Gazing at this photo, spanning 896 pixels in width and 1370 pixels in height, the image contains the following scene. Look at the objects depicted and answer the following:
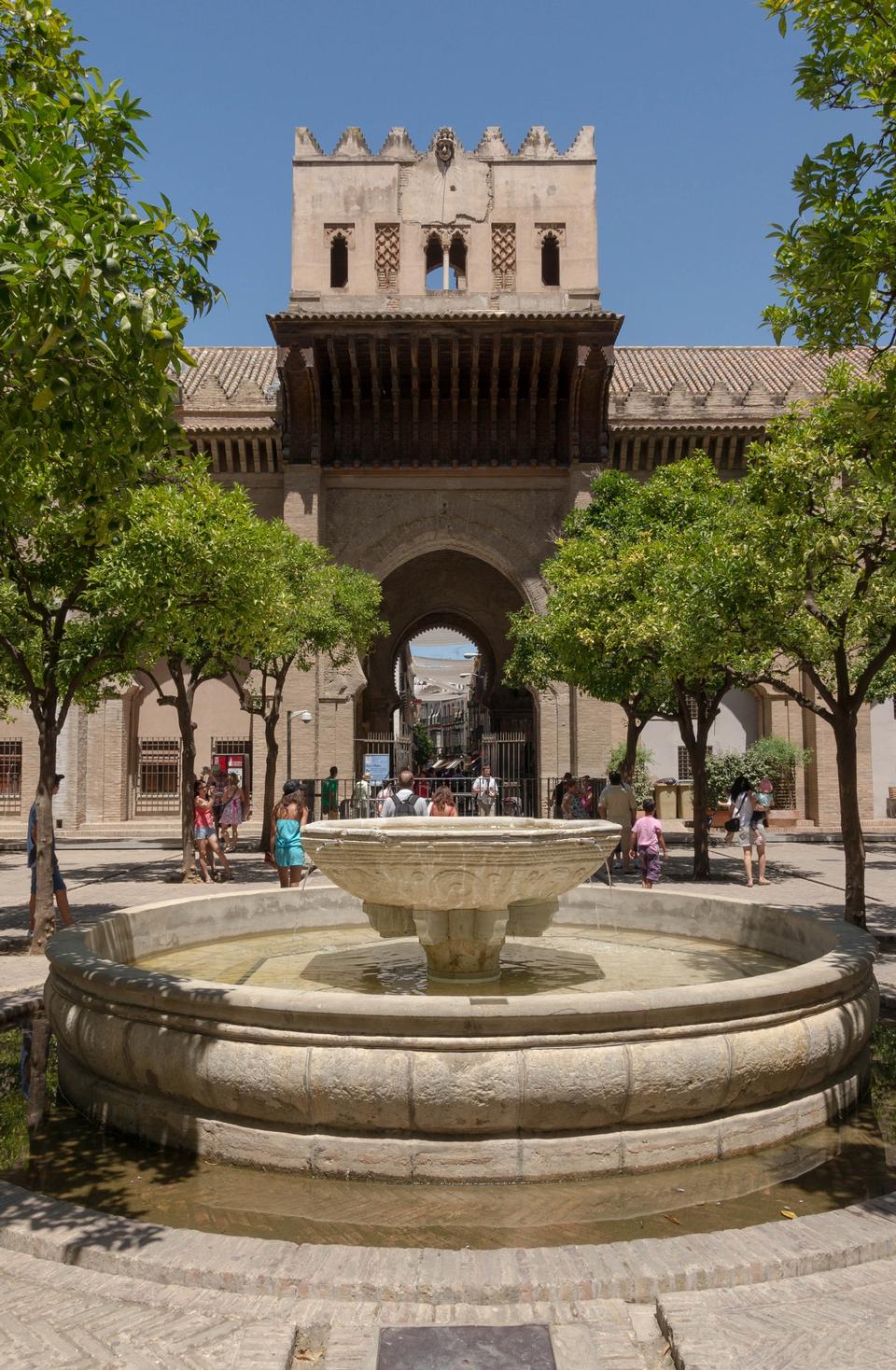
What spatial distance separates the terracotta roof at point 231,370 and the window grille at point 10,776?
966cm

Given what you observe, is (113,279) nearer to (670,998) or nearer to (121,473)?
(121,473)

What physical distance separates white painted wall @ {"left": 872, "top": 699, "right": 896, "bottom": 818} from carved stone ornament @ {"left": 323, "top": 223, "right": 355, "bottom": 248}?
17.7 meters

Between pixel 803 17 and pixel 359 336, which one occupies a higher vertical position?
pixel 359 336

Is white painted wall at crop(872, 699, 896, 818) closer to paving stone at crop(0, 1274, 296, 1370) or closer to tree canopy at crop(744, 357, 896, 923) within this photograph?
tree canopy at crop(744, 357, 896, 923)

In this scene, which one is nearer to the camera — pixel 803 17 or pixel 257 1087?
pixel 257 1087

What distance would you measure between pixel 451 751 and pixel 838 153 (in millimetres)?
65285

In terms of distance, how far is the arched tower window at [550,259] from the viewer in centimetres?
2741

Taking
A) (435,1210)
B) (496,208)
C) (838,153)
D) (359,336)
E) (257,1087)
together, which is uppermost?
(496,208)

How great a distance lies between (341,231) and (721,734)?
1589 centimetres

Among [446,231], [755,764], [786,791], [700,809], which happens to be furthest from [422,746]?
[700,809]

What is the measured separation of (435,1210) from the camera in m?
3.75

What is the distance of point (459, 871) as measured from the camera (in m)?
5.16

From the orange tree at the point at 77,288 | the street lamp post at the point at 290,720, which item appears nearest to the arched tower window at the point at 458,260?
the street lamp post at the point at 290,720

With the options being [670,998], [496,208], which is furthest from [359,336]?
[670,998]
